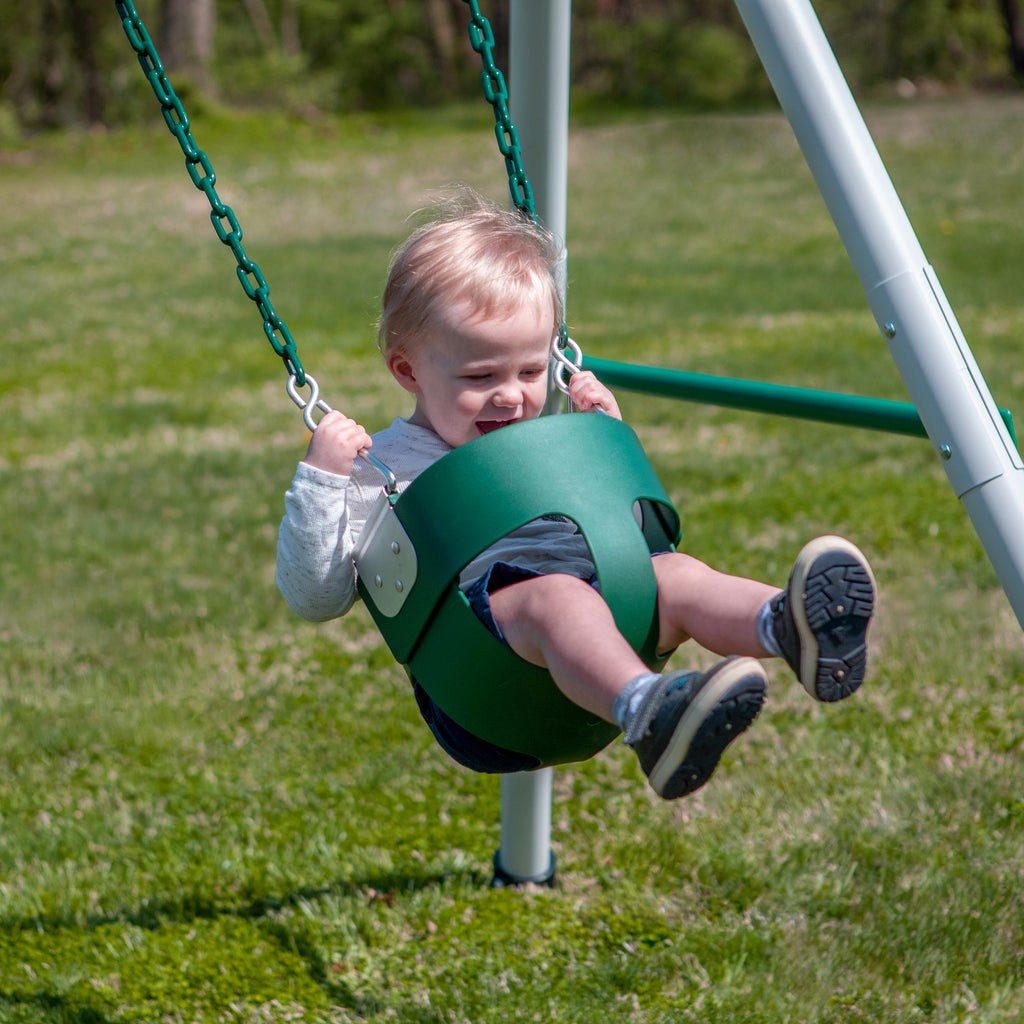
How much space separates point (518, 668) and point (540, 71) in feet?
4.23

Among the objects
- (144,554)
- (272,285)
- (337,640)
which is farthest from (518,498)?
(272,285)

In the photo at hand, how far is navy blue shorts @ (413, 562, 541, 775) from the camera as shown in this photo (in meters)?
2.00

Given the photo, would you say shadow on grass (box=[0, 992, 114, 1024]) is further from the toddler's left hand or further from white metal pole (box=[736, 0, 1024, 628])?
white metal pole (box=[736, 0, 1024, 628])

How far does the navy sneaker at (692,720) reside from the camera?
1597 mm

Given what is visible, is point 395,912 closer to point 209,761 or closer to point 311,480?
point 209,761

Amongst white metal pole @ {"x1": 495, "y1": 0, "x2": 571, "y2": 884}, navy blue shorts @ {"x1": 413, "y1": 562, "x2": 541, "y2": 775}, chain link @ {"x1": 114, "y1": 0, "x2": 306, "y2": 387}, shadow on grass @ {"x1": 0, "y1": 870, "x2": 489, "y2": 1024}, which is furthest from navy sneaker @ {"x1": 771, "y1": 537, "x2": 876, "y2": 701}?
shadow on grass @ {"x1": 0, "y1": 870, "x2": 489, "y2": 1024}

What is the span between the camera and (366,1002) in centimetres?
267

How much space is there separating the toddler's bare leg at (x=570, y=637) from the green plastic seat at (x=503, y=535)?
0.12 ft

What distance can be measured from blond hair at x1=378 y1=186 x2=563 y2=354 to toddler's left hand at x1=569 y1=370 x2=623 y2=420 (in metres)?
0.12

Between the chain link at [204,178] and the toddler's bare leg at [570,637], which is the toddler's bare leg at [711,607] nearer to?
the toddler's bare leg at [570,637]

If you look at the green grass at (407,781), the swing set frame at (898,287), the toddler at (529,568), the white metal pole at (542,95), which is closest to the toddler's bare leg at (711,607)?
the toddler at (529,568)

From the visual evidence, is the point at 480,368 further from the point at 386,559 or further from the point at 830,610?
the point at 830,610

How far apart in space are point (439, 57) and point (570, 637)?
39.2 m

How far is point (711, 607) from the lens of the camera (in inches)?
74.2
